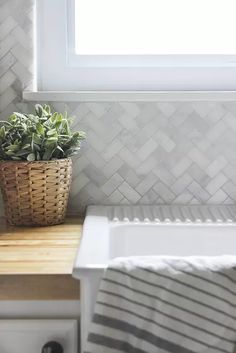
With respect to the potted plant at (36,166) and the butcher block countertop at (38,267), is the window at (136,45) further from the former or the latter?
the butcher block countertop at (38,267)

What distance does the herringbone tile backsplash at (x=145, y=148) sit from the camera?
54.0 inches

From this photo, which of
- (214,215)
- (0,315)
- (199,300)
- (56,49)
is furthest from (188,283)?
(56,49)

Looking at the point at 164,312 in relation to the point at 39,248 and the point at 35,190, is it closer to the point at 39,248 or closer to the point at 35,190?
the point at 39,248

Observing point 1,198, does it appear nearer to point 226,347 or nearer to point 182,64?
point 182,64

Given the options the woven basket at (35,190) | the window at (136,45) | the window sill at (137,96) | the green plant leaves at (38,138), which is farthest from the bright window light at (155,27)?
the woven basket at (35,190)

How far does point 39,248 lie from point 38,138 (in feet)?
0.93

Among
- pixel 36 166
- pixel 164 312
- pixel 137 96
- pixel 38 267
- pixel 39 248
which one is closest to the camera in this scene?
pixel 164 312

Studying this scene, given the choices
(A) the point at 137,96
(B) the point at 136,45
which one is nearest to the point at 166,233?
(A) the point at 137,96

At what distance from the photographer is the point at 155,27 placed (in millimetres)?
1451

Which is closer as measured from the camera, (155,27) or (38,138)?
(38,138)

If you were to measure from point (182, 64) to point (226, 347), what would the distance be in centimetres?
86

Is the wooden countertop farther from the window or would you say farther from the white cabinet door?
the window

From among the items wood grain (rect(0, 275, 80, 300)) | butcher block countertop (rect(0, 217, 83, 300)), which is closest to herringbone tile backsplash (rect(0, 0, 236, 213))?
butcher block countertop (rect(0, 217, 83, 300))

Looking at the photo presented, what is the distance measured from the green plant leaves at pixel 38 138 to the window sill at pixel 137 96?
0.11m
